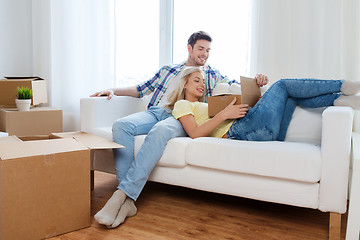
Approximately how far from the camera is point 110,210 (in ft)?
5.55

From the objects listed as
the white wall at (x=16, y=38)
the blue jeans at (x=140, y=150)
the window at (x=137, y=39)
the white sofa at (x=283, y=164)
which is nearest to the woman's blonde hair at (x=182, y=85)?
the blue jeans at (x=140, y=150)

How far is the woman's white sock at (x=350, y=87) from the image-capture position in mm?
1719

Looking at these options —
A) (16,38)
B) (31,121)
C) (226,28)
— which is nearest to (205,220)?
(226,28)

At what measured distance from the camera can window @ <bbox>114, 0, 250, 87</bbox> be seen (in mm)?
2848

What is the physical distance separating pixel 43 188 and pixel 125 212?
415 mm

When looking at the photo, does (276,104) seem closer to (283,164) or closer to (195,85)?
(283,164)

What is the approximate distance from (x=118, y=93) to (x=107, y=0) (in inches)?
49.6

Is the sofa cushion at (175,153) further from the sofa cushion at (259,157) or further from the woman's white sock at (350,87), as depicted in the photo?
the woman's white sock at (350,87)

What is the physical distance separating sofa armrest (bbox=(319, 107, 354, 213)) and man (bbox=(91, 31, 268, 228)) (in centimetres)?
66

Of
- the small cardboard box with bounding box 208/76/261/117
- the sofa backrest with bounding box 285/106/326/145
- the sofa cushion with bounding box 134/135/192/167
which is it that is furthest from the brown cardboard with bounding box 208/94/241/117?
the sofa backrest with bounding box 285/106/326/145

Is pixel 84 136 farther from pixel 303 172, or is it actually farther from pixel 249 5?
pixel 249 5

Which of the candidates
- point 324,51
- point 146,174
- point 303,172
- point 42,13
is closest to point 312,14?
point 324,51

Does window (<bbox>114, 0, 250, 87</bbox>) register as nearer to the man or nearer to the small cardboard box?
the man

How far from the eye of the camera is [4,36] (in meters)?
3.64
